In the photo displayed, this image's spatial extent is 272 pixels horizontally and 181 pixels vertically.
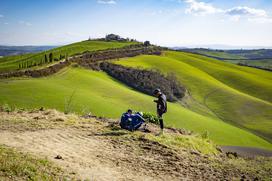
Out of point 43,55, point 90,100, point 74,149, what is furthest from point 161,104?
point 43,55

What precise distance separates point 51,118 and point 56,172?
926cm

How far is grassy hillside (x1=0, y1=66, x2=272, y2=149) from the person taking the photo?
35.5 meters

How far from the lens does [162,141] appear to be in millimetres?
16984

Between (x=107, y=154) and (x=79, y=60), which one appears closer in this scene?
(x=107, y=154)

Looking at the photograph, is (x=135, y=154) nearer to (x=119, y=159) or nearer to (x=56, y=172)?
(x=119, y=159)

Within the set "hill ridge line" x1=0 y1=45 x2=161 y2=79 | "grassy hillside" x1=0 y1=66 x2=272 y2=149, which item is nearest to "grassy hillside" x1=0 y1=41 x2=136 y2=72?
"hill ridge line" x1=0 y1=45 x2=161 y2=79

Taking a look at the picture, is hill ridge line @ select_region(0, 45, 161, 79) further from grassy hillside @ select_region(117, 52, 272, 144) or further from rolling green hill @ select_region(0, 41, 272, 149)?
grassy hillside @ select_region(117, 52, 272, 144)

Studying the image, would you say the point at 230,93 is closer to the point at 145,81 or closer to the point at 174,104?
the point at 174,104

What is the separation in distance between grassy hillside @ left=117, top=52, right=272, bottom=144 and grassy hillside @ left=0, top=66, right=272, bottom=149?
29.0 feet

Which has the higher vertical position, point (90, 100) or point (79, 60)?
point (79, 60)

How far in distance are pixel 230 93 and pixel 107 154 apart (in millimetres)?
57044

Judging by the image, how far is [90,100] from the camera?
38.9 m

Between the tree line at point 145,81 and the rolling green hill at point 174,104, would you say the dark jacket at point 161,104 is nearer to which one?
the rolling green hill at point 174,104

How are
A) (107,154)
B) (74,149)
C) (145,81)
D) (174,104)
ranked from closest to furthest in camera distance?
(107,154)
(74,149)
(174,104)
(145,81)
